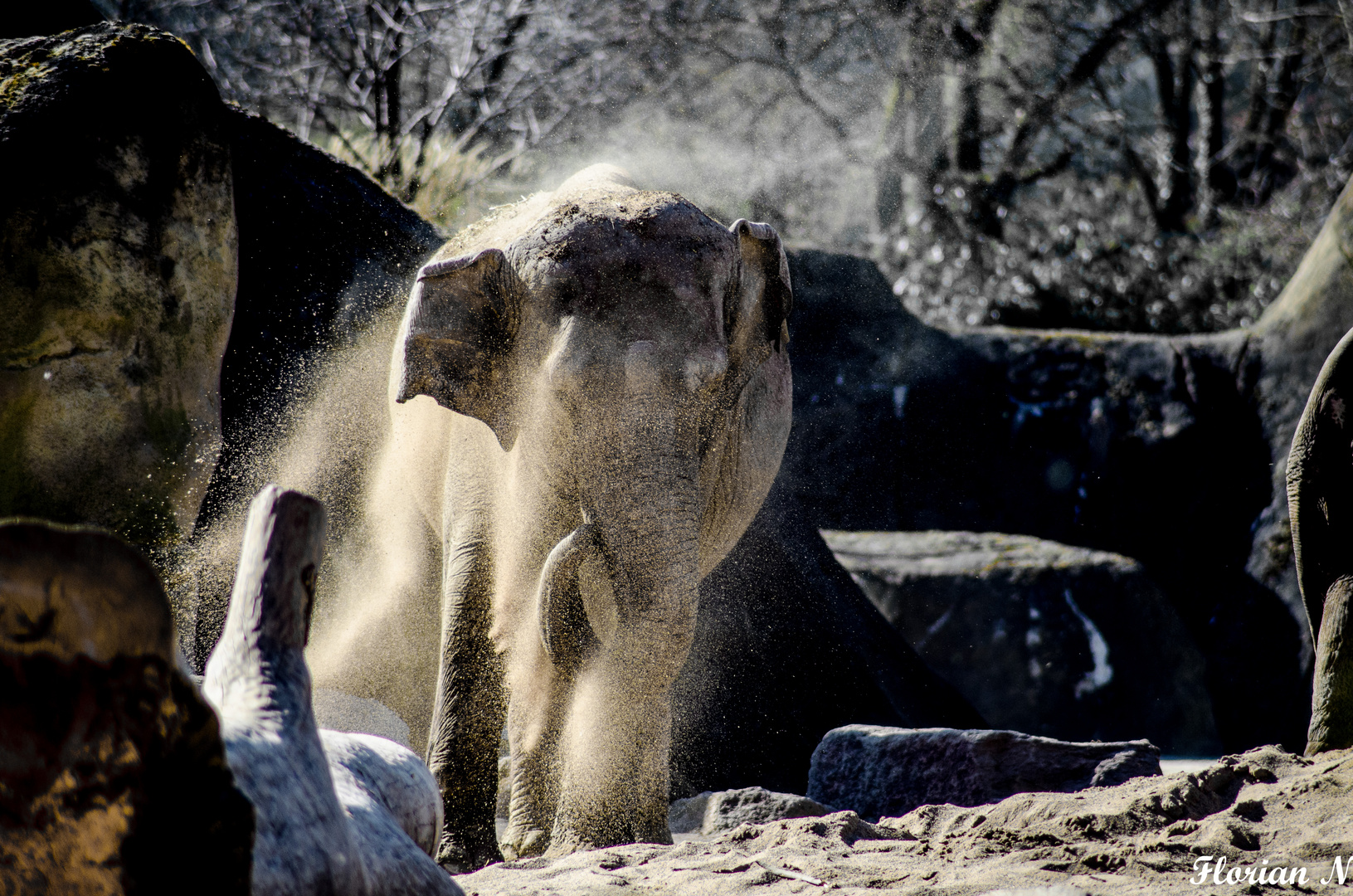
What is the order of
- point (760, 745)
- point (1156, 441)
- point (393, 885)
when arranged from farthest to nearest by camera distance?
point (1156, 441), point (760, 745), point (393, 885)

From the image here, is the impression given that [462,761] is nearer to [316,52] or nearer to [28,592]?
[28,592]

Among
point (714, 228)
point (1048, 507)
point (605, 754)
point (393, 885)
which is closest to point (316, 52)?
point (1048, 507)

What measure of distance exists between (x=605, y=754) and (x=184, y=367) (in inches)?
81.8

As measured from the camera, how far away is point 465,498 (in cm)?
360

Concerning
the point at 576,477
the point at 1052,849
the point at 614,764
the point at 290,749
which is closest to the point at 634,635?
the point at 614,764

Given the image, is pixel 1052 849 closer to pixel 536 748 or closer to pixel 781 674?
pixel 536 748

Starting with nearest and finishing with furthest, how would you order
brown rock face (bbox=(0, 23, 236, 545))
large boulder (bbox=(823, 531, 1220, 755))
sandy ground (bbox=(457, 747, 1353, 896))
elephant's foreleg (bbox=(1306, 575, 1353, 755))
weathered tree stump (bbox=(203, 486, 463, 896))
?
1. weathered tree stump (bbox=(203, 486, 463, 896))
2. sandy ground (bbox=(457, 747, 1353, 896))
3. elephant's foreleg (bbox=(1306, 575, 1353, 755))
4. brown rock face (bbox=(0, 23, 236, 545))
5. large boulder (bbox=(823, 531, 1220, 755))

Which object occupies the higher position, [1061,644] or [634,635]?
[634,635]

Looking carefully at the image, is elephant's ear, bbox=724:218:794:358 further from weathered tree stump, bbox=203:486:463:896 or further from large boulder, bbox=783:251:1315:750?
large boulder, bbox=783:251:1315:750

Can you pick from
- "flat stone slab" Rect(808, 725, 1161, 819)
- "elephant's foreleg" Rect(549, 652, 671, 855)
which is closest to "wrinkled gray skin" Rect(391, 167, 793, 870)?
"elephant's foreleg" Rect(549, 652, 671, 855)

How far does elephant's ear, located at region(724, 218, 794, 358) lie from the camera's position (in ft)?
12.1

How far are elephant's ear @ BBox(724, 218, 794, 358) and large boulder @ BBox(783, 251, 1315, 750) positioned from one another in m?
3.94

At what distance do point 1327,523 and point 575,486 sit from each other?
2.11 metres

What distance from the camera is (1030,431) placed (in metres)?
7.88
